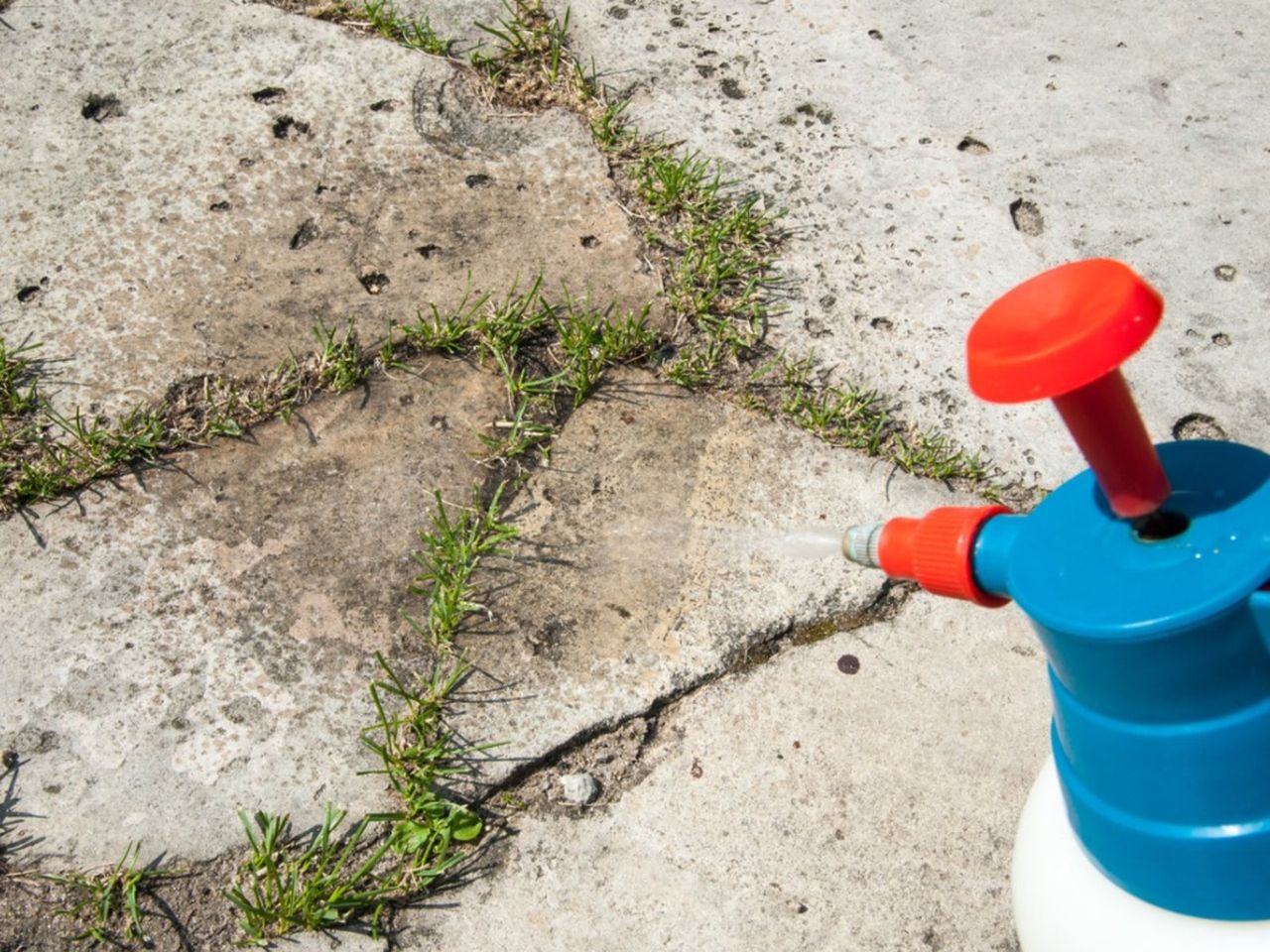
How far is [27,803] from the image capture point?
172 cm

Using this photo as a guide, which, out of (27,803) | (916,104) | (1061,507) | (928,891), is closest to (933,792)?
(928,891)

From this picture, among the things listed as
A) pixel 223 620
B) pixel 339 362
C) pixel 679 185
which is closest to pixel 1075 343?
pixel 223 620

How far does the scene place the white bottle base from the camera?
1.03m

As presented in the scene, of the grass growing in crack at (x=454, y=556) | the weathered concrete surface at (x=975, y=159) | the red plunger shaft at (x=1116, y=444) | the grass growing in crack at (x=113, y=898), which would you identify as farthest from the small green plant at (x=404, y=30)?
the red plunger shaft at (x=1116, y=444)

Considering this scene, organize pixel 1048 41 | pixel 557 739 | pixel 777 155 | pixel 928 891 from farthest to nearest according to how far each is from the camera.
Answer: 1. pixel 1048 41
2. pixel 777 155
3. pixel 557 739
4. pixel 928 891

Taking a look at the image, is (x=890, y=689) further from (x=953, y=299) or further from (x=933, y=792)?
(x=953, y=299)

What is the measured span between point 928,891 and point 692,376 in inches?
32.9

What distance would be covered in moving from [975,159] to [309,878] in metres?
1.63

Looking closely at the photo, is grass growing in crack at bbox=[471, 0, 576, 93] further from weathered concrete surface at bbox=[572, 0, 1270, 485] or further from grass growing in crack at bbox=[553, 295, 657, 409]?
grass growing in crack at bbox=[553, 295, 657, 409]

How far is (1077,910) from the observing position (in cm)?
113

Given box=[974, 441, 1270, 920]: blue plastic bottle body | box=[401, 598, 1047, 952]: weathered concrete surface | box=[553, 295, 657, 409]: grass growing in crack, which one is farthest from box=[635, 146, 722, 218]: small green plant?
box=[974, 441, 1270, 920]: blue plastic bottle body

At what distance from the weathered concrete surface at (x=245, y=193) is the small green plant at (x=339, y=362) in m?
0.04

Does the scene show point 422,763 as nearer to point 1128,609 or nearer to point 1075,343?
point 1128,609

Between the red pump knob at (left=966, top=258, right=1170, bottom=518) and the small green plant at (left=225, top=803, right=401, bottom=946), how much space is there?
110 cm
